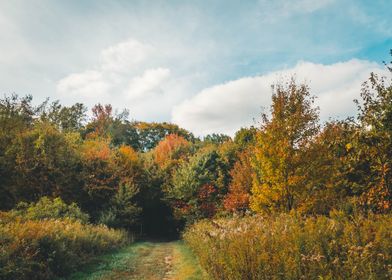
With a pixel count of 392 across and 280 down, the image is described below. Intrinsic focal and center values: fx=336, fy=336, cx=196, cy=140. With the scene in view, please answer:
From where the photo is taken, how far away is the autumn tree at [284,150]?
14.8 meters

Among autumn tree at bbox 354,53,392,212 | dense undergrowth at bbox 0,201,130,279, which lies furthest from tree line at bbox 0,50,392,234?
dense undergrowth at bbox 0,201,130,279

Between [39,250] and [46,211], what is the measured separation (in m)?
8.51

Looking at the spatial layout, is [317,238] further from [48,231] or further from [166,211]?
[166,211]

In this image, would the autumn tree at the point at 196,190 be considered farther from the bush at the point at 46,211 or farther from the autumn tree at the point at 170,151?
the bush at the point at 46,211

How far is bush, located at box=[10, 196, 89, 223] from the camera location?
16875 millimetres

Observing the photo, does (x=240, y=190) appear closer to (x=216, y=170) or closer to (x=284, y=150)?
(x=216, y=170)

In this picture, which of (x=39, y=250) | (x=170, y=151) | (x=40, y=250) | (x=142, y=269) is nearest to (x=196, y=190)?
(x=170, y=151)

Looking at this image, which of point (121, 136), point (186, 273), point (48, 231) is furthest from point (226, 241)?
point (121, 136)

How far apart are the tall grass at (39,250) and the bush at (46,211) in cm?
301

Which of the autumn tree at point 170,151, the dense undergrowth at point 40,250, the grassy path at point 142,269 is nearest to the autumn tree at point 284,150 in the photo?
the grassy path at point 142,269

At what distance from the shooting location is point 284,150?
1475 centimetres

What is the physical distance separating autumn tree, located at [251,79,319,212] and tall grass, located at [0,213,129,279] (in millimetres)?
8225

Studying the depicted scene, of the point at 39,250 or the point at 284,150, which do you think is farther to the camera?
the point at 284,150

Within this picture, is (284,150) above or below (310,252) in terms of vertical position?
above
